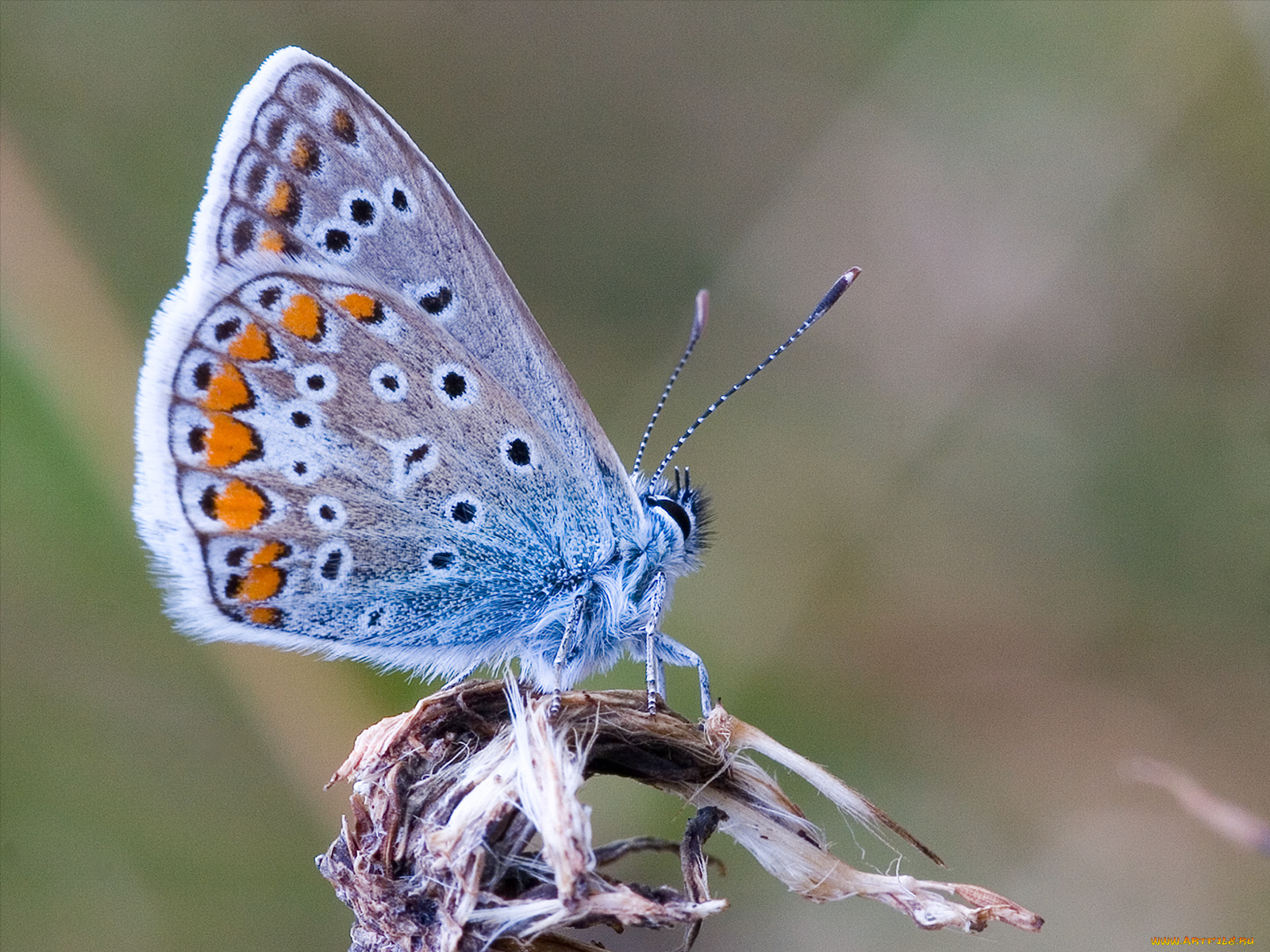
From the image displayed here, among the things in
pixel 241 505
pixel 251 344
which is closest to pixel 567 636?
pixel 241 505

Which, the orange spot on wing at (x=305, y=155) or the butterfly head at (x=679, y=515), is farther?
the butterfly head at (x=679, y=515)

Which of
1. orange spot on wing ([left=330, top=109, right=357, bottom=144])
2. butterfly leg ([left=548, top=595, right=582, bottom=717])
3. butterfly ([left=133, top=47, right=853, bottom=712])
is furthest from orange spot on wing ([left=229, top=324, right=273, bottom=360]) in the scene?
butterfly leg ([left=548, top=595, right=582, bottom=717])

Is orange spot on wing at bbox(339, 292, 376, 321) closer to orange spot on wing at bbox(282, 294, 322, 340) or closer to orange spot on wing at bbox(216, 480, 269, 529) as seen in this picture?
orange spot on wing at bbox(282, 294, 322, 340)

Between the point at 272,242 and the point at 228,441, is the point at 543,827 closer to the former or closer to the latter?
the point at 228,441

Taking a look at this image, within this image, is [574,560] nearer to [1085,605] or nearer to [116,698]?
[116,698]

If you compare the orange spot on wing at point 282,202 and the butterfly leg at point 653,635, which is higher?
the orange spot on wing at point 282,202

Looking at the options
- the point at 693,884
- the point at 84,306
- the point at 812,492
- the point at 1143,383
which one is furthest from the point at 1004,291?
the point at 84,306

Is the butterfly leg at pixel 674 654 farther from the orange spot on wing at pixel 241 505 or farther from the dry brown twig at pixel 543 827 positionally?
the orange spot on wing at pixel 241 505

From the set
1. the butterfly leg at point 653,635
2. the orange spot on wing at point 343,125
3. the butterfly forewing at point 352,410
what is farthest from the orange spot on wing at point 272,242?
the butterfly leg at point 653,635

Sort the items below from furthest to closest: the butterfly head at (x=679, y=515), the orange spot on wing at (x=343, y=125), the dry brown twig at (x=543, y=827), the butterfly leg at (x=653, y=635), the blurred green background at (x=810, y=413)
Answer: the blurred green background at (x=810, y=413) → the butterfly head at (x=679, y=515) → the orange spot on wing at (x=343, y=125) → the butterfly leg at (x=653, y=635) → the dry brown twig at (x=543, y=827)
